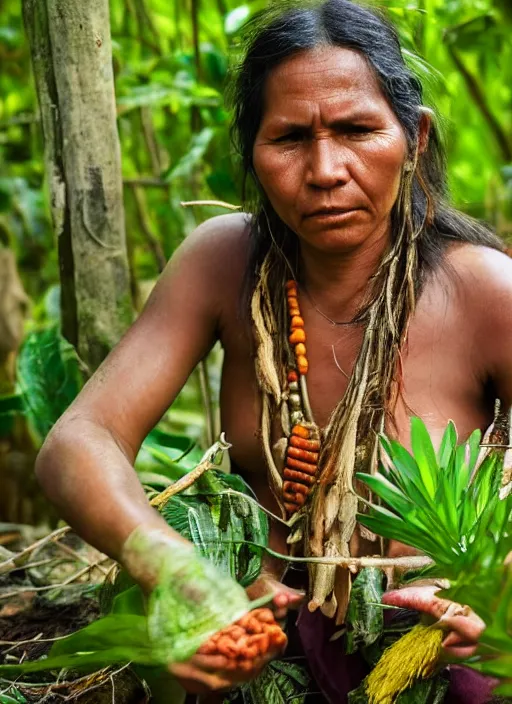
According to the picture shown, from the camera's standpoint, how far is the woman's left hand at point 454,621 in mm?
1533

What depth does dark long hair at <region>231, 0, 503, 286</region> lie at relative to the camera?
6.45 ft

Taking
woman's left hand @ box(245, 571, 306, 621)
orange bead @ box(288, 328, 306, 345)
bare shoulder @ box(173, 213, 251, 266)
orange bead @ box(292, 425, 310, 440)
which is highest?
bare shoulder @ box(173, 213, 251, 266)

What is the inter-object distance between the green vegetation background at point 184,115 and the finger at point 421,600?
1.04 m

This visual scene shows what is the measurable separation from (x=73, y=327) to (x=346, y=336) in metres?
0.85

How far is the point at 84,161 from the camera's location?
246cm

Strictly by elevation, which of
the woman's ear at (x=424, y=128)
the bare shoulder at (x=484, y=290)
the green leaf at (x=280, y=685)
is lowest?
the green leaf at (x=280, y=685)

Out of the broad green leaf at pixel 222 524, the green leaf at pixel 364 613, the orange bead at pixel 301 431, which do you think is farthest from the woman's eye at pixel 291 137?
the green leaf at pixel 364 613

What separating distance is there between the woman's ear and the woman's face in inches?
4.6

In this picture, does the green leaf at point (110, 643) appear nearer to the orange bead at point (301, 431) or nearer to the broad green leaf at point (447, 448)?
the broad green leaf at point (447, 448)

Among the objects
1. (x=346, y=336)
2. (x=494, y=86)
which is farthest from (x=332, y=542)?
(x=494, y=86)

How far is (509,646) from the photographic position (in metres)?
1.38

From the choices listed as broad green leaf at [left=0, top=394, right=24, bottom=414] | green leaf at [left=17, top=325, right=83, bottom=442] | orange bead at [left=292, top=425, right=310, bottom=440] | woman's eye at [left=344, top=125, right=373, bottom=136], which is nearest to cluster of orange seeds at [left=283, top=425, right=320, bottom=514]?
orange bead at [left=292, top=425, right=310, bottom=440]

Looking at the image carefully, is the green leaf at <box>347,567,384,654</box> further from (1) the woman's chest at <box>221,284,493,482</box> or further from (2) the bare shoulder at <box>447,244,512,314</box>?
(2) the bare shoulder at <box>447,244,512,314</box>

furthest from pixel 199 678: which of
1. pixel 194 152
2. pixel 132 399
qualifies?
pixel 194 152
